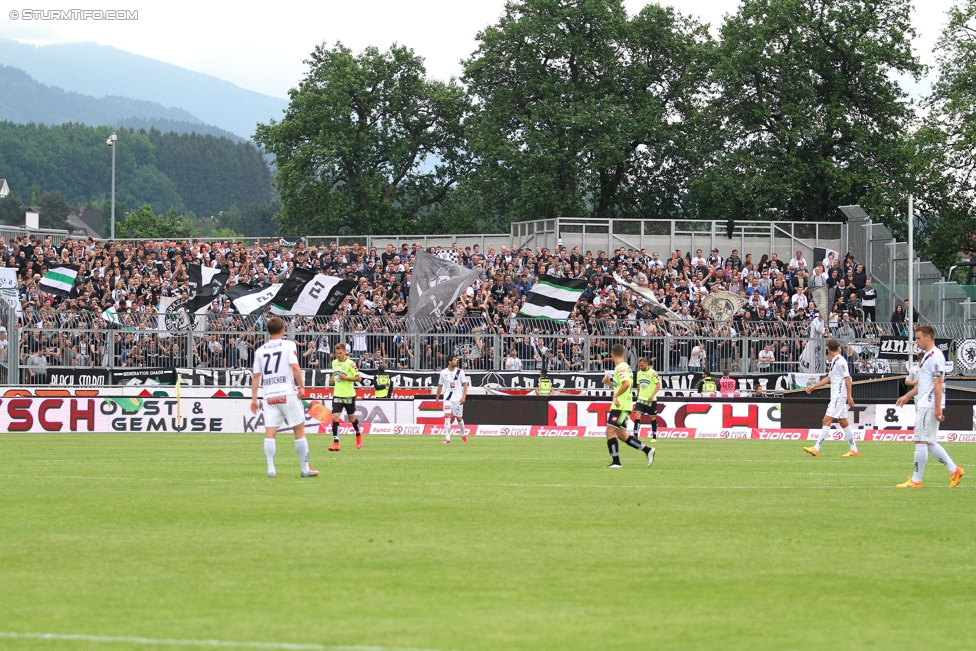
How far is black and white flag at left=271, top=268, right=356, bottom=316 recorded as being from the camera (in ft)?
124

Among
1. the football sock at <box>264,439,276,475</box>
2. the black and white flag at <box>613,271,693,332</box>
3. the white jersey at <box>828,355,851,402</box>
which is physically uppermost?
the black and white flag at <box>613,271,693,332</box>

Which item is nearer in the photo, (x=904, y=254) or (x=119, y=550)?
(x=119, y=550)

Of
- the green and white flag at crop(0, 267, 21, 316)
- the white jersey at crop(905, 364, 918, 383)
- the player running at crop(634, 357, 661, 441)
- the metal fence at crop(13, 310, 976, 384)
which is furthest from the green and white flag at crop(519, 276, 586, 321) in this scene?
the green and white flag at crop(0, 267, 21, 316)

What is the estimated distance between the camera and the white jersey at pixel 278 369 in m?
16.7

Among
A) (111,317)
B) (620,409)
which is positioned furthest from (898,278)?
(620,409)

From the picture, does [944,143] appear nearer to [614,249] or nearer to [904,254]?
[904,254]

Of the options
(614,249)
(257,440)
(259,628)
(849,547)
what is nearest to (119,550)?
(259,628)

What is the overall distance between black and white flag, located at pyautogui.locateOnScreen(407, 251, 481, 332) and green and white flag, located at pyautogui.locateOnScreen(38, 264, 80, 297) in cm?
1070

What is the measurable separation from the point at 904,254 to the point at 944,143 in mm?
15766

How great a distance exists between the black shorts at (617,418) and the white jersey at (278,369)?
17.3 feet

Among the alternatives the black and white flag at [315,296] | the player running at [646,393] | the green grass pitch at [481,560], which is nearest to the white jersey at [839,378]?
the player running at [646,393]

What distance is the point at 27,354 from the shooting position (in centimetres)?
3422

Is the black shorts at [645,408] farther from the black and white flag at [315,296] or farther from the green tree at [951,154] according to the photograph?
the green tree at [951,154]

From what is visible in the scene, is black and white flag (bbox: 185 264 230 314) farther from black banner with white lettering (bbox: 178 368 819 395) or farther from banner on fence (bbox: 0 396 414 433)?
banner on fence (bbox: 0 396 414 433)
